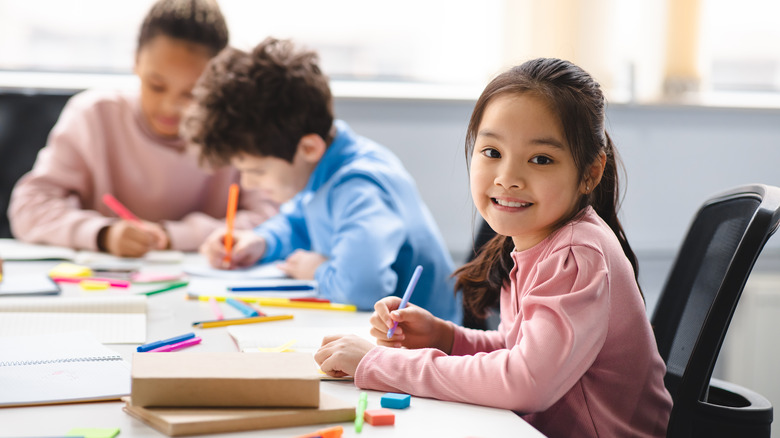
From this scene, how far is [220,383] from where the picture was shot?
663mm

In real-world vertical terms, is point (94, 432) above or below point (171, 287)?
above

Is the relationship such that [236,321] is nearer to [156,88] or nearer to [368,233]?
[368,233]

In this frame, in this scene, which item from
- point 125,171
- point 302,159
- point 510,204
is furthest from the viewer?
point 125,171

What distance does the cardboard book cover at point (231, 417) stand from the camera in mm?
638

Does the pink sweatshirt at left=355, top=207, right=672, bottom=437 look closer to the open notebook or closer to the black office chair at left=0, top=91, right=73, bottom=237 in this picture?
the open notebook

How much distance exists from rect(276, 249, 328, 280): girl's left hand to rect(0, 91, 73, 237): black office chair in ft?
3.31

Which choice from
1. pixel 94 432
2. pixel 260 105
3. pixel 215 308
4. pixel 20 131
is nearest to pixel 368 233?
pixel 215 308

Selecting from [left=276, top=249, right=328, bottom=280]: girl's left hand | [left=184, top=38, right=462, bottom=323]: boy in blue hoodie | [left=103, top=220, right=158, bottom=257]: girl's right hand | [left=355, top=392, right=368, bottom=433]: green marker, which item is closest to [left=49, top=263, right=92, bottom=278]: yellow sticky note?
[left=103, top=220, right=158, bottom=257]: girl's right hand

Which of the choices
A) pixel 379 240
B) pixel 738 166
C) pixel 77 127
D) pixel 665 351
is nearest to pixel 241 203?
pixel 77 127

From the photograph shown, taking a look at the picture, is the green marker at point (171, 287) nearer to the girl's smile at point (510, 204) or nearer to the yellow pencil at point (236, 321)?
the yellow pencil at point (236, 321)

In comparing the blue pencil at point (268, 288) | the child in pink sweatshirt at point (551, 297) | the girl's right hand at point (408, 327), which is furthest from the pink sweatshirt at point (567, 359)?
the blue pencil at point (268, 288)

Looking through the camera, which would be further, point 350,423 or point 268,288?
point 268,288

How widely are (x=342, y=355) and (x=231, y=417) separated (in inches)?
7.6

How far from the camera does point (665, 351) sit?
113 centimetres
